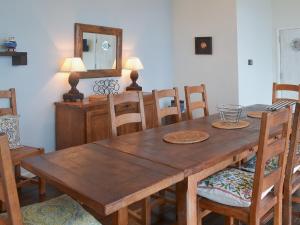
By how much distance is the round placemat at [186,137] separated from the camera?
207 cm

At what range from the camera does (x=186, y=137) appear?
7.12ft

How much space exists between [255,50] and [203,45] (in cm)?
90

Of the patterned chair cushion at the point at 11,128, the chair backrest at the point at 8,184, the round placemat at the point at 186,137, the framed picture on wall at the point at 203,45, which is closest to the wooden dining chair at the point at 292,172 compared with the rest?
the round placemat at the point at 186,137

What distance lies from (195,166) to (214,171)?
354 millimetres

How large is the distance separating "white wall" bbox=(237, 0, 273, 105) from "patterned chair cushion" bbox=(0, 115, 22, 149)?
3298 millimetres

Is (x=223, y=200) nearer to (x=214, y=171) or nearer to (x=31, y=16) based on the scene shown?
(x=214, y=171)

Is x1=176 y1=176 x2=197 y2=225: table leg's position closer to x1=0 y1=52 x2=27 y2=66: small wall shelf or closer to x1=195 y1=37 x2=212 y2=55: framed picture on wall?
x1=0 y1=52 x2=27 y2=66: small wall shelf

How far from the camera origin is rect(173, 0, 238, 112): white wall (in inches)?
189

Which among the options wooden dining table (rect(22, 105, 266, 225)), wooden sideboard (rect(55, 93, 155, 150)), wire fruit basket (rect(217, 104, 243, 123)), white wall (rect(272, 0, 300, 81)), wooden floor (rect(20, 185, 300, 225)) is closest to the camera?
wooden dining table (rect(22, 105, 266, 225))

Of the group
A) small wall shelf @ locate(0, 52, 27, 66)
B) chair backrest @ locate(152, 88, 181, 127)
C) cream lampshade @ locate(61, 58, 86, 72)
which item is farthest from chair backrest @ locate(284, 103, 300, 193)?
small wall shelf @ locate(0, 52, 27, 66)

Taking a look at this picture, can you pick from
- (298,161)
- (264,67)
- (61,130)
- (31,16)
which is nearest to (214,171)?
(298,161)

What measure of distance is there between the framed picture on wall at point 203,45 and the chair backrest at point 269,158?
341 cm

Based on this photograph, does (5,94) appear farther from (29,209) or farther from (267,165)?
(267,165)

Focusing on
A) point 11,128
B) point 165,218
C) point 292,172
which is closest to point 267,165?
point 292,172
